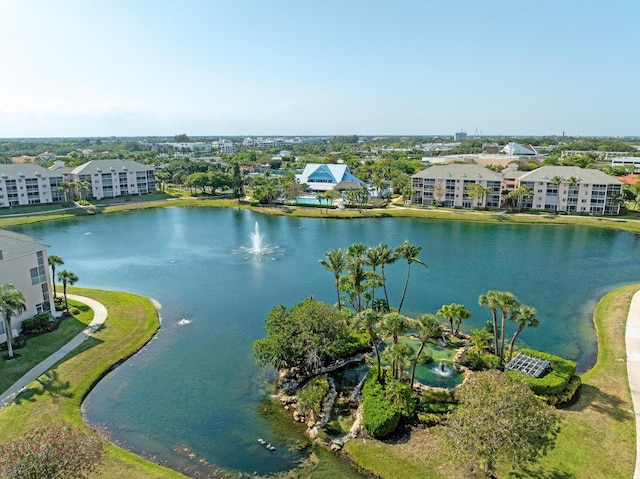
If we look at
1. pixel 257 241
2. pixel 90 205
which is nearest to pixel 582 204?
pixel 257 241

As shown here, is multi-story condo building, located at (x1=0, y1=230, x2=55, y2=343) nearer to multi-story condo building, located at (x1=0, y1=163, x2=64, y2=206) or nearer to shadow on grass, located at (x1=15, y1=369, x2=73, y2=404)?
shadow on grass, located at (x1=15, y1=369, x2=73, y2=404)

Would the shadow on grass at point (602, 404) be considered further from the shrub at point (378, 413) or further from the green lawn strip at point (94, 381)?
the green lawn strip at point (94, 381)

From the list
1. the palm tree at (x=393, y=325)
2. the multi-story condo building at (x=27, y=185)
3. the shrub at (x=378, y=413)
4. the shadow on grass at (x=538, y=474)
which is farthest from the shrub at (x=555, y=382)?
the multi-story condo building at (x=27, y=185)

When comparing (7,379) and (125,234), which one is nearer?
(7,379)

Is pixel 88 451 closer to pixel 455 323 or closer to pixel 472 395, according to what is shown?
pixel 472 395

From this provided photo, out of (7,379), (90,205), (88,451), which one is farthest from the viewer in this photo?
(90,205)

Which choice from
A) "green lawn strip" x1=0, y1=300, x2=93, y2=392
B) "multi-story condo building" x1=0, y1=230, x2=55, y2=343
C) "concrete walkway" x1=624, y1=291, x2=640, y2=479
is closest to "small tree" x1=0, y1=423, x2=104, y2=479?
"green lawn strip" x1=0, y1=300, x2=93, y2=392
